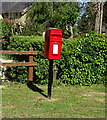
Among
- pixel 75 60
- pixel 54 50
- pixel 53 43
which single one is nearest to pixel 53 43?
pixel 53 43

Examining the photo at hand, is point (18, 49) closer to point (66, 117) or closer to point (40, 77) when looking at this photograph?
point (40, 77)

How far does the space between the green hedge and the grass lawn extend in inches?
12.8

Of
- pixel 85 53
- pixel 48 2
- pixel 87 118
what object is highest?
pixel 48 2

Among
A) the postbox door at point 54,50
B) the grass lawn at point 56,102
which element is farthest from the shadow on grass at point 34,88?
the postbox door at point 54,50

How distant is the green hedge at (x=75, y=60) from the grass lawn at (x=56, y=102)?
325mm

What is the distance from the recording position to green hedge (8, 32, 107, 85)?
693 centimetres

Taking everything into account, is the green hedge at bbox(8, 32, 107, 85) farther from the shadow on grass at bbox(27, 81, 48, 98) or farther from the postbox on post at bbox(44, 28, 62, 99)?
the postbox on post at bbox(44, 28, 62, 99)

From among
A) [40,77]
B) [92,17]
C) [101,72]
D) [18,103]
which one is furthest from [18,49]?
[92,17]

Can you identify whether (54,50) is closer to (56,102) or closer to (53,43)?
(53,43)

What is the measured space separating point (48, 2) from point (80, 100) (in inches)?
628

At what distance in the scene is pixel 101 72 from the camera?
7.24m

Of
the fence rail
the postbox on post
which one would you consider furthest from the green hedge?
the postbox on post

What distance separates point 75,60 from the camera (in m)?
6.98

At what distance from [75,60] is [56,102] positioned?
2.08m
